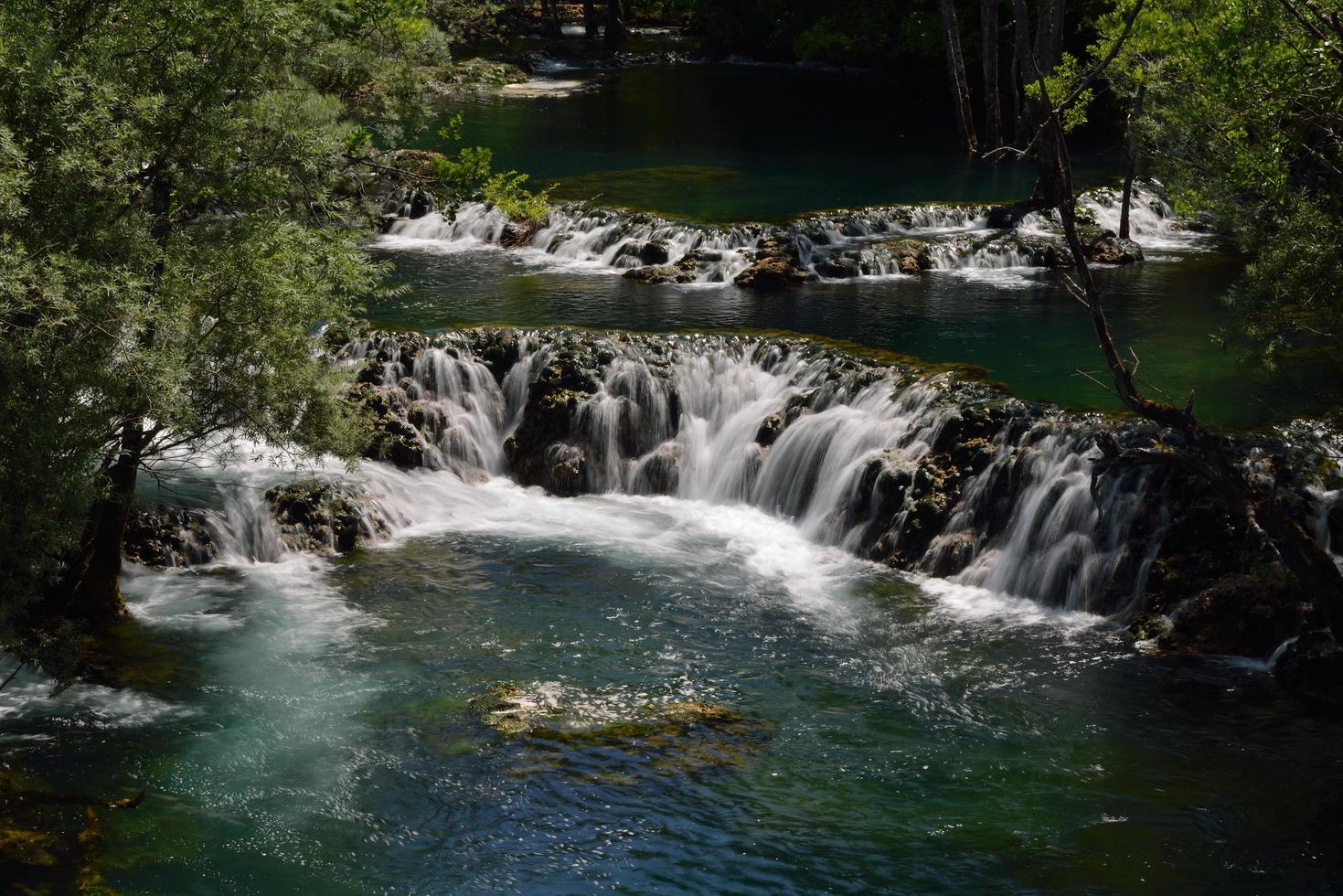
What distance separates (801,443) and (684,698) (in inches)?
281

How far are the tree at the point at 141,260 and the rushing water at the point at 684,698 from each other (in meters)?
2.05

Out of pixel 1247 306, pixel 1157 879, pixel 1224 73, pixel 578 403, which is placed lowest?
pixel 1157 879

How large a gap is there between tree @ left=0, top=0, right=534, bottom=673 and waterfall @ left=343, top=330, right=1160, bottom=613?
664 centimetres

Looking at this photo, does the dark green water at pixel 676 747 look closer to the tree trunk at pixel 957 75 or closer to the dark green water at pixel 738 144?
the dark green water at pixel 738 144

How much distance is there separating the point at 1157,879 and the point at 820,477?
958cm

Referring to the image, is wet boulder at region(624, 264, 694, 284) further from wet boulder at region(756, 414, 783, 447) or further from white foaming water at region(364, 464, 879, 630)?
white foaming water at region(364, 464, 879, 630)

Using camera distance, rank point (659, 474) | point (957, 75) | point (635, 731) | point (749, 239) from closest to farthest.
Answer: point (635, 731) < point (659, 474) < point (749, 239) < point (957, 75)

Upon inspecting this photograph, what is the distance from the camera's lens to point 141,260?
11.5 meters

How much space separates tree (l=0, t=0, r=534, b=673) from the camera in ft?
33.3

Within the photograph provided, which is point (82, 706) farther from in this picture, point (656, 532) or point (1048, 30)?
point (1048, 30)

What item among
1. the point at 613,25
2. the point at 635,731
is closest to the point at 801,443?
the point at 635,731

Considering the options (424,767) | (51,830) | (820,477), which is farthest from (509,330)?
(51,830)

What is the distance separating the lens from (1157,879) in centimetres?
1062

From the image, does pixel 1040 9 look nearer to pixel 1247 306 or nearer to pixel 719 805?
pixel 1247 306
